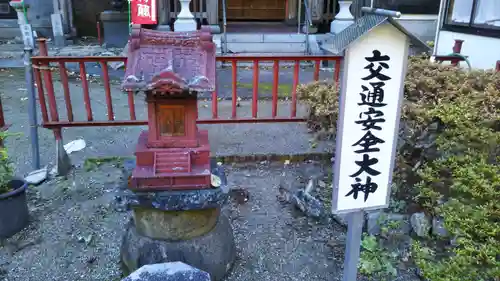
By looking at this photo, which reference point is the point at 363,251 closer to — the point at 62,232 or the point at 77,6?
the point at 62,232

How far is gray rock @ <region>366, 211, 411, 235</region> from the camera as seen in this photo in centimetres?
361

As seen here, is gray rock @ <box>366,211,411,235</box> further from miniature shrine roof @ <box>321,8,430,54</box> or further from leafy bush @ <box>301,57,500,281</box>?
miniature shrine roof @ <box>321,8,430,54</box>

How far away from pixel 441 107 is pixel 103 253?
127 inches

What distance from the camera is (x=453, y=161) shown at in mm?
3332

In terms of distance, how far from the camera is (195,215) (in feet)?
9.73

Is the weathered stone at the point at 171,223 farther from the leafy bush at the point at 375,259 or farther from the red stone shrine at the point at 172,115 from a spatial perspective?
the leafy bush at the point at 375,259

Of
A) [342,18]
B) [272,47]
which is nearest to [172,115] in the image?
[272,47]

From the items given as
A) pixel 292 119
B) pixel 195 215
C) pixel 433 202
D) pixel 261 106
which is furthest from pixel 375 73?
pixel 261 106

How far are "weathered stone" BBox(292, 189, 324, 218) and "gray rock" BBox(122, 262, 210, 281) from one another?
1748mm

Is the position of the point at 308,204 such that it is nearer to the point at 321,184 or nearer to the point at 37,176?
the point at 321,184

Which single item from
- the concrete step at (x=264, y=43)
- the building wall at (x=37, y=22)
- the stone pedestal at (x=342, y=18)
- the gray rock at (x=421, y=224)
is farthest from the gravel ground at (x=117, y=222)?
A: the building wall at (x=37, y=22)

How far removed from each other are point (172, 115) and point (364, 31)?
1.37 m

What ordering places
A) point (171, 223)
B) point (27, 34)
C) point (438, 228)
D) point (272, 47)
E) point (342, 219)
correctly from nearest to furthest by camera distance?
point (171, 223), point (438, 228), point (342, 219), point (27, 34), point (272, 47)

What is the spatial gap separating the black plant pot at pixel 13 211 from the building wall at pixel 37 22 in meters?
11.8
